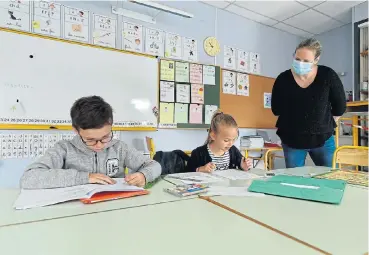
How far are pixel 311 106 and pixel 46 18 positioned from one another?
2277 mm

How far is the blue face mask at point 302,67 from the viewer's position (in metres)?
1.65

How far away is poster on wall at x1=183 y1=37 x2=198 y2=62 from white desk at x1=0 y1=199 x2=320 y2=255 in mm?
2589

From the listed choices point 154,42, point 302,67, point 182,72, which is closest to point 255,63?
point 182,72

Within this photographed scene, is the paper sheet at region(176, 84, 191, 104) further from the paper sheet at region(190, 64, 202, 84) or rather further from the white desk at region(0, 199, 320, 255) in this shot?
the white desk at region(0, 199, 320, 255)

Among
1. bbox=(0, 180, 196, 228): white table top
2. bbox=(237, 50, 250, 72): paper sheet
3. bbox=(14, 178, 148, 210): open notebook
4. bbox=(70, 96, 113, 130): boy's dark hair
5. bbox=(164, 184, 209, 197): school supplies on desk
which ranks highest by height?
bbox=(237, 50, 250, 72): paper sheet

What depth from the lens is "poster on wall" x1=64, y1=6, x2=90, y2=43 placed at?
2.40m

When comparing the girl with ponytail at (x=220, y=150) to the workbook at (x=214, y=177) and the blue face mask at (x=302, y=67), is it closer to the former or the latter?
the workbook at (x=214, y=177)

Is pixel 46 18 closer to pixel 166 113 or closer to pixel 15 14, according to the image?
pixel 15 14

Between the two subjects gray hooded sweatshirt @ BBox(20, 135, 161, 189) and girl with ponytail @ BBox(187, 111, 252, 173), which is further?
girl with ponytail @ BBox(187, 111, 252, 173)

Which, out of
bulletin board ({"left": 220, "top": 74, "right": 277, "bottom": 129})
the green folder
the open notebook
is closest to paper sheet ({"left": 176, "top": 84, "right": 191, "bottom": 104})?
bulletin board ({"left": 220, "top": 74, "right": 277, "bottom": 129})

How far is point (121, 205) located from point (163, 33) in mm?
2496

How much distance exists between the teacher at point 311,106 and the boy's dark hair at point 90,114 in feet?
3.89

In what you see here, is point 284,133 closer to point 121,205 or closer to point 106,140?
point 106,140

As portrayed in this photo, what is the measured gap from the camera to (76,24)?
2.43m
